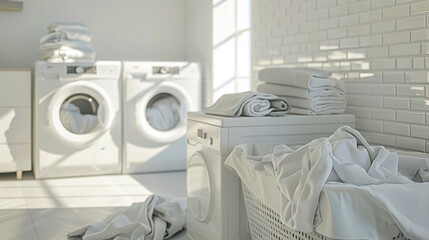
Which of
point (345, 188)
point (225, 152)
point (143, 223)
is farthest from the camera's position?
point (143, 223)

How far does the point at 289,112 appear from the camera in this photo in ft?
8.50

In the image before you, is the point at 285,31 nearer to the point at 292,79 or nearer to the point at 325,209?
the point at 292,79

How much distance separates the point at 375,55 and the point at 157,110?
2.53 meters

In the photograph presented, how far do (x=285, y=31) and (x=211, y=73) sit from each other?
1556mm

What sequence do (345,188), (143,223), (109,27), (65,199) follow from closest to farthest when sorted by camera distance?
(345,188) < (143,223) < (65,199) < (109,27)

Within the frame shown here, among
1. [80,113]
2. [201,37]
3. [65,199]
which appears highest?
[201,37]

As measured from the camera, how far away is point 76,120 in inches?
173

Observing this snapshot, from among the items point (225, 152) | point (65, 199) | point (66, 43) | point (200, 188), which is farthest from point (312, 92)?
point (66, 43)

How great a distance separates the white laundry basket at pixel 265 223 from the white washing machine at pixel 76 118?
2.58 m

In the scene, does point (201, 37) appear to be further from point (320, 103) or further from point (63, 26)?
point (320, 103)

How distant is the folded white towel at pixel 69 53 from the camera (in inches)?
173

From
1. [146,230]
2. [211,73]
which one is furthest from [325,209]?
[211,73]

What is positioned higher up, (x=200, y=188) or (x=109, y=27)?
(x=109, y=27)

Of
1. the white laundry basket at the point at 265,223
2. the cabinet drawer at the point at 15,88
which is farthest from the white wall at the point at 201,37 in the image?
the white laundry basket at the point at 265,223
